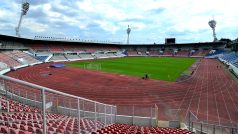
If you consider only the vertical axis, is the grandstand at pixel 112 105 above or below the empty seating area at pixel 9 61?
below

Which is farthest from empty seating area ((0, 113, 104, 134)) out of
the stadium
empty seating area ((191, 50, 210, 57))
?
empty seating area ((191, 50, 210, 57))

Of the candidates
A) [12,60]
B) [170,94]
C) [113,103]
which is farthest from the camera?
[12,60]

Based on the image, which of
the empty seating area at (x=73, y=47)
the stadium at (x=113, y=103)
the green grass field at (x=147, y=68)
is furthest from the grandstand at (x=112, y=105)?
the empty seating area at (x=73, y=47)

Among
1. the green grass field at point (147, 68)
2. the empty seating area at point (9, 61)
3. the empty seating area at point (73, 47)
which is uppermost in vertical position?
the empty seating area at point (73, 47)

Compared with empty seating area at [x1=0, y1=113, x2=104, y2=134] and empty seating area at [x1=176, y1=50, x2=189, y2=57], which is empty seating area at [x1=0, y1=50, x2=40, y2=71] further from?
empty seating area at [x1=176, y1=50, x2=189, y2=57]

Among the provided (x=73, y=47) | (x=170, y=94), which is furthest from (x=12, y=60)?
(x=73, y=47)

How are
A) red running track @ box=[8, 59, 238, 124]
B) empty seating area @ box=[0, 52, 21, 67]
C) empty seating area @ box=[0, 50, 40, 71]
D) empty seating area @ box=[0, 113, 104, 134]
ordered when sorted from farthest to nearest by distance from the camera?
1. empty seating area @ box=[0, 52, 21, 67]
2. empty seating area @ box=[0, 50, 40, 71]
3. red running track @ box=[8, 59, 238, 124]
4. empty seating area @ box=[0, 113, 104, 134]

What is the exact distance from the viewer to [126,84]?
31969 millimetres

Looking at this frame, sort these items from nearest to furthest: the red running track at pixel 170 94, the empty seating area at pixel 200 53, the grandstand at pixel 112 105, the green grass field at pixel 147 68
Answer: the grandstand at pixel 112 105 < the red running track at pixel 170 94 < the green grass field at pixel 147 68 < the empty seating area at pixel 200 53

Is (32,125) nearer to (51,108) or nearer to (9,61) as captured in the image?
(51,108)

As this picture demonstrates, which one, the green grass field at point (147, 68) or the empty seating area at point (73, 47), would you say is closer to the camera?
the green grass field at point (147, 68)

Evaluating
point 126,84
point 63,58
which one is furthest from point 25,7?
point 126,84

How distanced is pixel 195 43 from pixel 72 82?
3374 inches

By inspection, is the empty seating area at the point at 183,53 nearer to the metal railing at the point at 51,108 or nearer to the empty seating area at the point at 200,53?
the empty seating area at the point at 200,53
